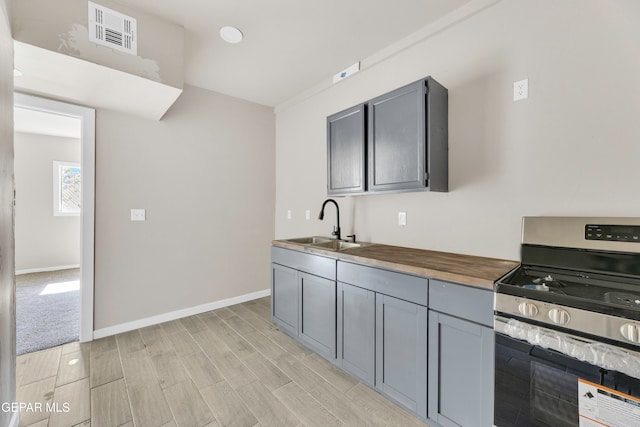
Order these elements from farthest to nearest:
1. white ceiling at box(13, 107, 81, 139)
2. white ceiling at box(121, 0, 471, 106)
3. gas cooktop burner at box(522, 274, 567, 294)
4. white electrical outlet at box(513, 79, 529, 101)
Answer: white ceiling at box(13, 107, 81, 139) < white ceiling at box(121, 0, 471, 106) < white electrical outlet at box(513, 79, 529, 101) < gas cooktop burner at box(522, 274, 567, 294)

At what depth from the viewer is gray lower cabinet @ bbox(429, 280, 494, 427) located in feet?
4.18

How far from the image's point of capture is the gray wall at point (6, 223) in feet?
4.41

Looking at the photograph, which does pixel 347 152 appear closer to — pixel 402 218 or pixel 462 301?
pixel 402 218

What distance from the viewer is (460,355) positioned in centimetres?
136

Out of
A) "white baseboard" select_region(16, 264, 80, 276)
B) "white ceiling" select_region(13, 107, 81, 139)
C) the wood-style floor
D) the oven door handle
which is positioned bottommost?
the wood-style floor

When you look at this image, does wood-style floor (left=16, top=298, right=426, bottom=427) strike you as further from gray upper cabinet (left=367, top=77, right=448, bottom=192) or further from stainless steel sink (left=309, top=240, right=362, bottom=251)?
gray upper cabinet (left=367, top=77, right=448, bottom=192)

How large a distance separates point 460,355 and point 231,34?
2.80 m

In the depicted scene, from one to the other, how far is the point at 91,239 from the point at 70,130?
3.44 meters

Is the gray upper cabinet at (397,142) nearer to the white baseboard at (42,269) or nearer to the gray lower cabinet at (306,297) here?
the gray lower cabinet at (306,297)

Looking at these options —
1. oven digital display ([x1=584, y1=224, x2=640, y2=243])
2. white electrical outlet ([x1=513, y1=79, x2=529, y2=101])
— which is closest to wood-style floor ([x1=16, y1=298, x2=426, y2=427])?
oven digital display ([x1=584, y1=224, x2=640, y2=243])

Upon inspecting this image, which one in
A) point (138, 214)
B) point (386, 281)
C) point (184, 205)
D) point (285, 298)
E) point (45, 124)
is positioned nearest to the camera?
point (386, 281)

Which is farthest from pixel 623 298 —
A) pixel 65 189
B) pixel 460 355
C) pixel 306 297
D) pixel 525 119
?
pixel 65 189

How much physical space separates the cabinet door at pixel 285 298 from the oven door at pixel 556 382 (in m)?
1.62

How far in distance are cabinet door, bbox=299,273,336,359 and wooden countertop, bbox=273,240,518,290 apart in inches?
10.7
